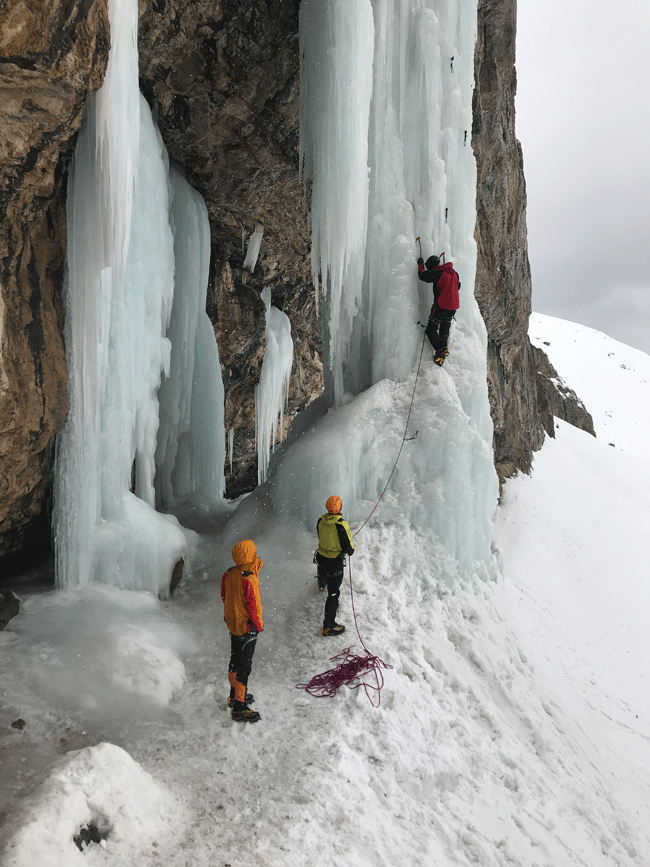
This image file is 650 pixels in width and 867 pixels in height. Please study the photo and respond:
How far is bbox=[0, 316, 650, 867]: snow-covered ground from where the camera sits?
3.06 m

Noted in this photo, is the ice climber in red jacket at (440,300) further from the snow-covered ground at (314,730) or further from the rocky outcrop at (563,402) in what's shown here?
the rocky outcrop at (563,402)

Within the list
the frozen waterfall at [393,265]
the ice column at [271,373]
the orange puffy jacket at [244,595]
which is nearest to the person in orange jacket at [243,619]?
the orange puffy jacket at [244,595]

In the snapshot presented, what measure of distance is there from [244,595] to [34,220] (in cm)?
376

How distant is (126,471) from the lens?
6195mm

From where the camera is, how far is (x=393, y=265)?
7.50m

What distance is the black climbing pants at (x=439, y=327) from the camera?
7133mm

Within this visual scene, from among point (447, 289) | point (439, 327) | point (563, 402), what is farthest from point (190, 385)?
point (563, 402)

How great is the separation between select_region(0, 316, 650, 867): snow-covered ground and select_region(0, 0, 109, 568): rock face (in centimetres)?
150

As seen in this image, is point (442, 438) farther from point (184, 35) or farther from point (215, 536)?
point (184, 35)

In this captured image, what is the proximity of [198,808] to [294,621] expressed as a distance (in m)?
2.45

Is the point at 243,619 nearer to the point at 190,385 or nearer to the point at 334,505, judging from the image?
the point at 334,505

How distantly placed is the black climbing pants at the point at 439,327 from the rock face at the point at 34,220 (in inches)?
179

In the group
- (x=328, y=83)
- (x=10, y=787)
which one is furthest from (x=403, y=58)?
(x=10, y=787)

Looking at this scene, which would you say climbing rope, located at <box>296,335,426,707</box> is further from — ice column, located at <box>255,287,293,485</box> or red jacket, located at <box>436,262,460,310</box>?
ice column, located at <box>255,287,293,485</box>
